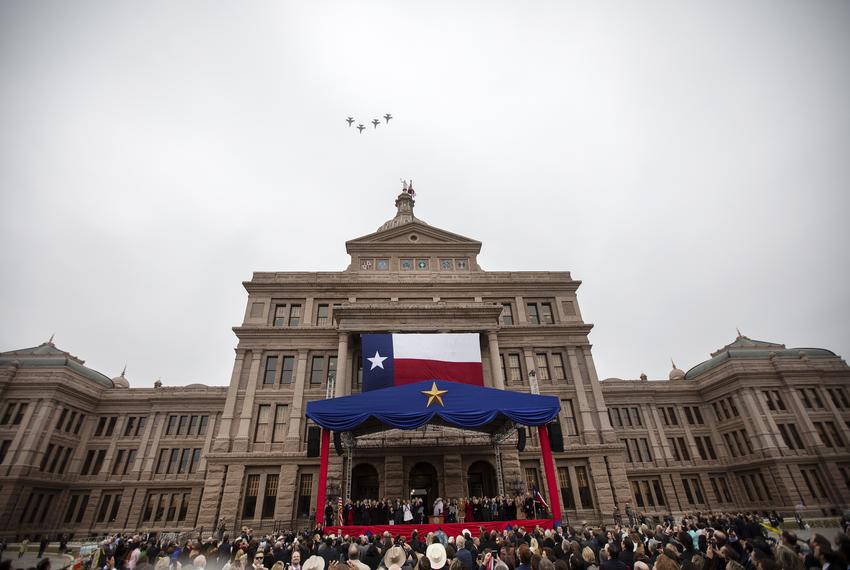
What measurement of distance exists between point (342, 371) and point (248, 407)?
24.8 ft

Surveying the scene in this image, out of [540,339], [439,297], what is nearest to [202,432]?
[439,297]

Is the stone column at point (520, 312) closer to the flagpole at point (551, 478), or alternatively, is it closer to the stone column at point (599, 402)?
the stone column at point (599, 402)

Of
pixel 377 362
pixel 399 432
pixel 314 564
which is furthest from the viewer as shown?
pixel 377 362

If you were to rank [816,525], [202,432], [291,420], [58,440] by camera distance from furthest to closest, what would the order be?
[202,432], [58,440], [816,525], [291,420]

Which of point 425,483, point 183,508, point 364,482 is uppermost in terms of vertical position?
point 364,482

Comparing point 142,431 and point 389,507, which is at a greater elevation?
point 142,431

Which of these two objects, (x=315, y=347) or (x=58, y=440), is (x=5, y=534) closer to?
(x=58, y=440)

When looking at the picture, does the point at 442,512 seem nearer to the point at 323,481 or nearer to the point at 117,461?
the point at 323,481

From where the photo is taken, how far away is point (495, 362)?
3017 centimetres

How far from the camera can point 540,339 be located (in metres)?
34.0

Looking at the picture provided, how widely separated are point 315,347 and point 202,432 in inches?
955

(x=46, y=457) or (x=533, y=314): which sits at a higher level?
(x=533, y=314)

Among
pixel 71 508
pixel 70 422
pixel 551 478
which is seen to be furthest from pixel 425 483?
pixel 70 422

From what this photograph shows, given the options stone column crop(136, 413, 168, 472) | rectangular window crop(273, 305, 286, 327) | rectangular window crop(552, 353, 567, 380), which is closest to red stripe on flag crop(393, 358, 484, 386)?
rectangular window crop(552, 353, 567, 380)
